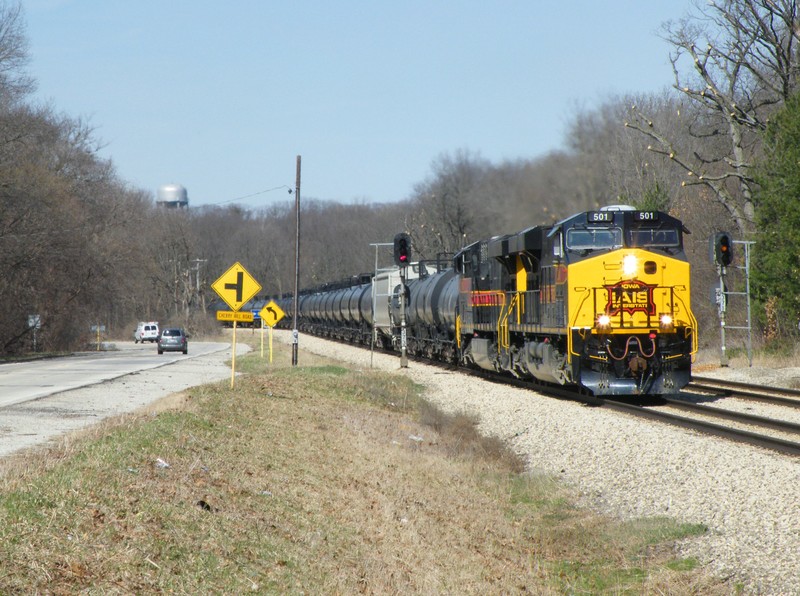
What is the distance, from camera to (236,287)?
21484 millimetres

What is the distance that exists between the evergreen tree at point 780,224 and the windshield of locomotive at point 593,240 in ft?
45.2

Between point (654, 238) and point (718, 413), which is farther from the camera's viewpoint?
point (654, 238)

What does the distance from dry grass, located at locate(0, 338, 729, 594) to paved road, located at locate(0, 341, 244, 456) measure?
57.2 inches

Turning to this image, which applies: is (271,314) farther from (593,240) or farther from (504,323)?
(593,240)

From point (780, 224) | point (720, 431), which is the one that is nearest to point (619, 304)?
point (720, 431)

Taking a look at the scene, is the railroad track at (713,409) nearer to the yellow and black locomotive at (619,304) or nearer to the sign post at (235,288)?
the yellow and black locomotive at (619,304)

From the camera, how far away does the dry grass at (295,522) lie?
6750 millimetres

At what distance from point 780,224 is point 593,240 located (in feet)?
51.5

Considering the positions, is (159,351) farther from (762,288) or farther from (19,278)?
(762,288)

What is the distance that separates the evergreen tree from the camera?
31.6 metres

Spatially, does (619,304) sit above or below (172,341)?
above

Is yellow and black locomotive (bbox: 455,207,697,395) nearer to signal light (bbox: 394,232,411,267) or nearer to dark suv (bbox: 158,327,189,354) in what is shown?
signal light (bbox: 394,232,411,267)

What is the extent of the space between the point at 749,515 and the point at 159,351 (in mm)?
47467

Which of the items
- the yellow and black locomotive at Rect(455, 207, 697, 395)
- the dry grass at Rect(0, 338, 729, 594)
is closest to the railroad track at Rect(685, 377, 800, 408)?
the yellow and black locomotive at Rect(455, 207, 697, 395)
